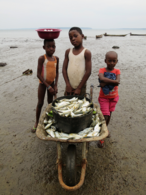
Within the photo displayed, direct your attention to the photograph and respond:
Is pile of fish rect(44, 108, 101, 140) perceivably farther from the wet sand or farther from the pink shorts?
the wet sand

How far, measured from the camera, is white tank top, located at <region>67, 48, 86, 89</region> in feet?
9.26

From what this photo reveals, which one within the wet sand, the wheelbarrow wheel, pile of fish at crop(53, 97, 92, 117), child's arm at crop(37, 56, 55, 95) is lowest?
the wet sand

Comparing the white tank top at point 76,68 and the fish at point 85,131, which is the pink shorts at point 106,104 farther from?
the fish at point 85,131

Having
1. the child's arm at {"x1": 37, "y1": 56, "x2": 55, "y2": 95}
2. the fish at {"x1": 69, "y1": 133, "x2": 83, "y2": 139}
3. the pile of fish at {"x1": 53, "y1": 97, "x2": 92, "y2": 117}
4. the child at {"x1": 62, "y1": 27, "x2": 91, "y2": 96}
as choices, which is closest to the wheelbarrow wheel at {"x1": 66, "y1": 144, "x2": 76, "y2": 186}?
the fish at {"x1": 69, "y1": 133, "x2": 83, "y2": 139}

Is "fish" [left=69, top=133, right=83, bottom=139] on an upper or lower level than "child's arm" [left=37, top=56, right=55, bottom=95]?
lower

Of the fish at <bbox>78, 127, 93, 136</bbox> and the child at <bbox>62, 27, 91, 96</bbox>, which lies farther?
the child at <bbox>62, 27, 91, 96</bbox>

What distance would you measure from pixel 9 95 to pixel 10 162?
3485mm

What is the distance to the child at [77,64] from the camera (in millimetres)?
2694

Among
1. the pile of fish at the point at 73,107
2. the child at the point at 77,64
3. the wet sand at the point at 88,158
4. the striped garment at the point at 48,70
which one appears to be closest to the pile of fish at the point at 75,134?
the pile of fish at the point at 73,107

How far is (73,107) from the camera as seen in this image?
2316 millimetres

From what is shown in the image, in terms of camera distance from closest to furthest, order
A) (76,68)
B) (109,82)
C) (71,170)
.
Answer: (71,170) → (109,82) → (76,68)

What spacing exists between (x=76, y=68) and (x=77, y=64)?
0.28 ft

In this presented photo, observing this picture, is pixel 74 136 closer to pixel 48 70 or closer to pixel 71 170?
pixel 71 170

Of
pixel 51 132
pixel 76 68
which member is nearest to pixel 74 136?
pixel 51 132
